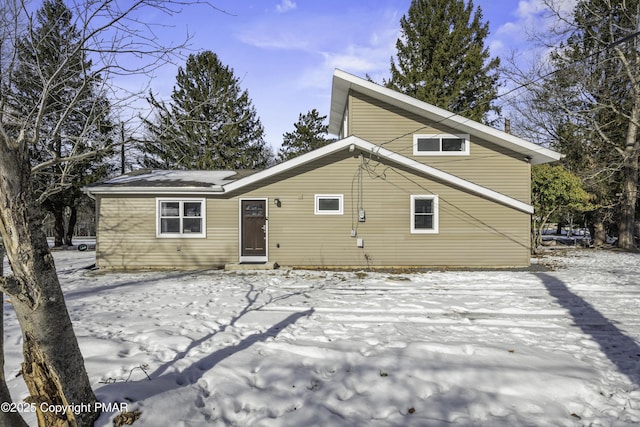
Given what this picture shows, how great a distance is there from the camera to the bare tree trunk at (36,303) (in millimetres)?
2488

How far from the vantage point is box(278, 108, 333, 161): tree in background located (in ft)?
105

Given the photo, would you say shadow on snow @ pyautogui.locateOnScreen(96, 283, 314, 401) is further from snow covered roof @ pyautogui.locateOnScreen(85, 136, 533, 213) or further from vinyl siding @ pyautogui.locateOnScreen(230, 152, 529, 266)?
snow covered roof @ pyautogui.locateOnScreen(85, 136, 533, 213)

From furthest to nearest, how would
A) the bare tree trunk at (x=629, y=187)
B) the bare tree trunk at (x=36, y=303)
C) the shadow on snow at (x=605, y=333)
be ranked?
the bare tree trunk at (x=629, y=187) < the shadow on snow at (x=605, y=333) < the bare tree trunk at (x=36, y=303)

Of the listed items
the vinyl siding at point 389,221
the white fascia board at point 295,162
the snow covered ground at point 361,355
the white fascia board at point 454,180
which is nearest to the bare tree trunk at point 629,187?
the white fascia board at point 454,180

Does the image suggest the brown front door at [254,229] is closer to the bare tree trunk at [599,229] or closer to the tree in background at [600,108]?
the tree in background at [600,108]

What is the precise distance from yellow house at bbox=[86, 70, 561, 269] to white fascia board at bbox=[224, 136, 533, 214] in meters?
0.04

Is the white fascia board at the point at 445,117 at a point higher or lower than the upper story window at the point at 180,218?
higher

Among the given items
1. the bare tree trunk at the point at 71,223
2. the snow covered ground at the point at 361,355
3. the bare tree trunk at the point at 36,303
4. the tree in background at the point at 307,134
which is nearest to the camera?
the bare tree trunk at the point at 36,303

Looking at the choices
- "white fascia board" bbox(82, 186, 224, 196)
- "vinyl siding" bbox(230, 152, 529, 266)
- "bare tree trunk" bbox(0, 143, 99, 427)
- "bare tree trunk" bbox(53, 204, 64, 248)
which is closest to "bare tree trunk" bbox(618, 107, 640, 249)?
"vinyl siding" bbox(230, 152, 529, 266)

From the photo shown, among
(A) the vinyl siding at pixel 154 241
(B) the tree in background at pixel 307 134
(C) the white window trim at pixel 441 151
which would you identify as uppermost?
(B) the tree in background at pixel 307 134

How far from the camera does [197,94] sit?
25484mm

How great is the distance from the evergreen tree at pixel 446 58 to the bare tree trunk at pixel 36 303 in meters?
24.2

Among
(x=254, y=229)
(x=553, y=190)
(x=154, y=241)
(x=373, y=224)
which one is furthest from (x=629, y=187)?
(x=154, y=241)

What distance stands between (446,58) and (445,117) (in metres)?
14.3
